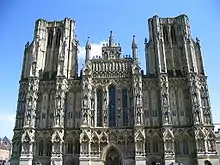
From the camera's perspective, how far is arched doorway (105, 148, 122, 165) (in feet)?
126

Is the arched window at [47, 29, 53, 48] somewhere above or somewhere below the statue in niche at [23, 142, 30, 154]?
above

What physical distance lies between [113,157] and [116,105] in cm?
786

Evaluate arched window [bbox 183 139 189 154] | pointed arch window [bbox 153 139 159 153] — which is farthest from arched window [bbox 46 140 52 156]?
arched window [bbox 183 139 189 154]

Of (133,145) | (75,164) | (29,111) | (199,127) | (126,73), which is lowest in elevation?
(75,164)

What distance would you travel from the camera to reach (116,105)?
40844 mm

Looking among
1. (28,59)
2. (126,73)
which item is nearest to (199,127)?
(126,73)

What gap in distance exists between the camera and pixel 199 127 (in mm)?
37312

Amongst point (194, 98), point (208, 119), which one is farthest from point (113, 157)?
point (208, 119)

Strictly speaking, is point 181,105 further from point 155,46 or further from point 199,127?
point 155,46

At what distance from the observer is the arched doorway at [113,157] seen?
126 feet

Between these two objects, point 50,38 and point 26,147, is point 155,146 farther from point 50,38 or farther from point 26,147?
point 50,38

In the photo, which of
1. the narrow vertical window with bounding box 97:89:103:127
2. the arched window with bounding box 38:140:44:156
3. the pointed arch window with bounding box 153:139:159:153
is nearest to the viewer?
the pointed arch window with bounding box 153:139:159:153

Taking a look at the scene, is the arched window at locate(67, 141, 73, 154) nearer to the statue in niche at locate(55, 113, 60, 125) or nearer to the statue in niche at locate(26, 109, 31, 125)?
the statue in niche at locate(55, 113, 60, 125)

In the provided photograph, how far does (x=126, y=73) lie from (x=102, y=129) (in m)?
10.1
